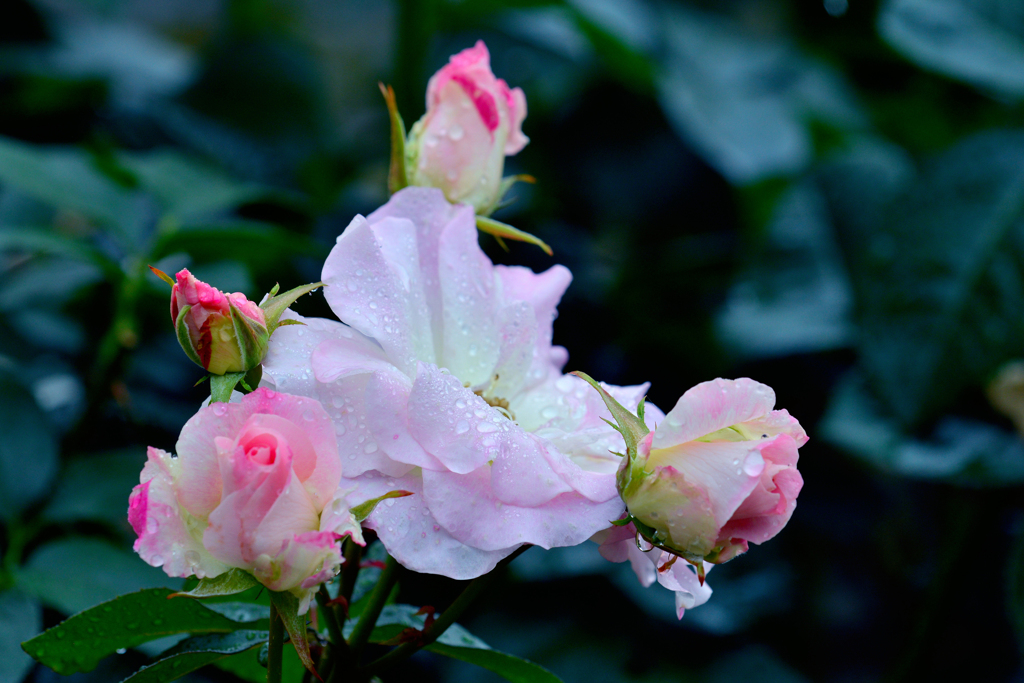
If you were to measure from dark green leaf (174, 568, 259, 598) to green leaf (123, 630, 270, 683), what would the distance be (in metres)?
0.07

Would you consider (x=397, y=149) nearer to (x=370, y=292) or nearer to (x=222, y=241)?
(x=370, y=292)

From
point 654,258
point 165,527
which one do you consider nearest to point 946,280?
point 654,258

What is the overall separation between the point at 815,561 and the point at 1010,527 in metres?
0.35

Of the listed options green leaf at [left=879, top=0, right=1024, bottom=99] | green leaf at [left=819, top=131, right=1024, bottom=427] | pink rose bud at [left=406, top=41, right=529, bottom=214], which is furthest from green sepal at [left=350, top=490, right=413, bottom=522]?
green leaf at [left=879, top=0, right=1024, bottom=99]

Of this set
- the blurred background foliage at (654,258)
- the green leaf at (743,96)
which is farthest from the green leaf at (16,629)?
the green leaf at (743,96)

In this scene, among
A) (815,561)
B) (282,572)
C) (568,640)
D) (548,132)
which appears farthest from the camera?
(548,132)

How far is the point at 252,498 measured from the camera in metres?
0.33

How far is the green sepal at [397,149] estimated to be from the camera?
525 mm

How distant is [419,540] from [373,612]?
72 millimetres

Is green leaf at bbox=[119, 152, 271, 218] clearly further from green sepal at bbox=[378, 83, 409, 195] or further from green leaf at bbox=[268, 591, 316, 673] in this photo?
green leaf at bbox=[268, 591, 316, 673]

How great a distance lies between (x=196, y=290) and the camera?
14.9 inches

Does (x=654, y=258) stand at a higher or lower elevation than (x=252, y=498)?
lower

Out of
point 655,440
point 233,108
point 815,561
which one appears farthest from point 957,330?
point 233,108

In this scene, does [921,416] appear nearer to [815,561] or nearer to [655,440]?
[815,561]
